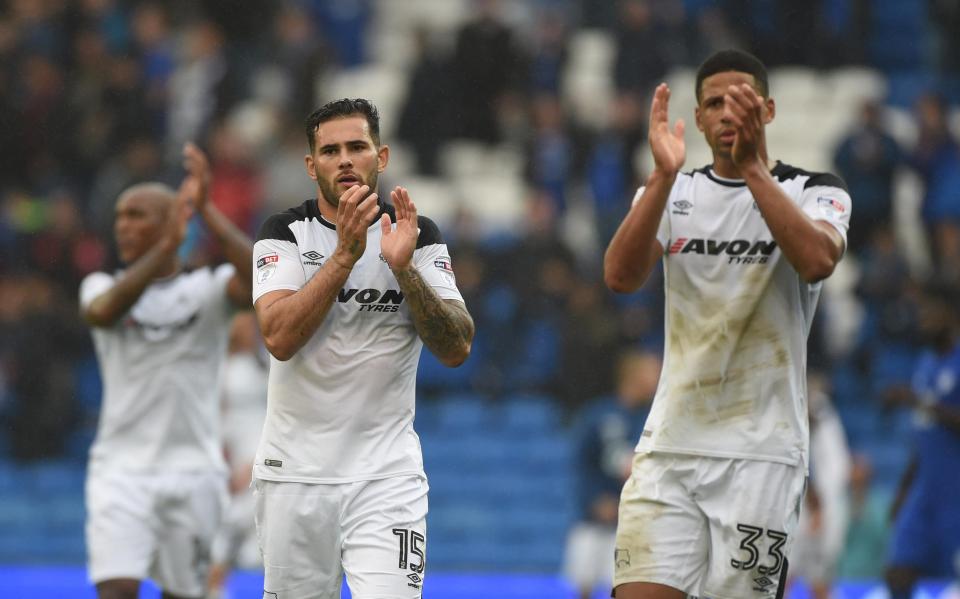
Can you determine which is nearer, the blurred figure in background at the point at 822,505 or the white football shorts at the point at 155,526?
the white football shorts at the point at 155,526

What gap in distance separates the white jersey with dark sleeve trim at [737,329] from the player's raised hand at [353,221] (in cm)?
125

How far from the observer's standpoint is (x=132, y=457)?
324 inches

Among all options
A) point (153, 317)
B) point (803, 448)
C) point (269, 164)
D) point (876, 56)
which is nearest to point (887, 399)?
point (803, 448)

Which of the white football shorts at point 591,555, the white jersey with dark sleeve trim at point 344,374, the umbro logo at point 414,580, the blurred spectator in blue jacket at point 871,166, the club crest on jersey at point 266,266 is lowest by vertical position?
the white football shorts at point 591,555

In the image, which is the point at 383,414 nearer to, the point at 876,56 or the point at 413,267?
the point at 413,267

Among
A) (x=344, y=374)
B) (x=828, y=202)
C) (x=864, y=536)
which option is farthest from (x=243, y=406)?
(x=828, y=202)

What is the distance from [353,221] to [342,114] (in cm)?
60

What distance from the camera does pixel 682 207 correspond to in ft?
21.4

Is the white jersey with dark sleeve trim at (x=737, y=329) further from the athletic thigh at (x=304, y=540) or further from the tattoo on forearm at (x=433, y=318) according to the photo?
the athletic thigh at (x=304, y=540)

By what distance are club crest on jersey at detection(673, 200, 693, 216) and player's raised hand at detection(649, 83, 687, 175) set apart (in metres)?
0.31

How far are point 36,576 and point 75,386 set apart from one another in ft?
10.1

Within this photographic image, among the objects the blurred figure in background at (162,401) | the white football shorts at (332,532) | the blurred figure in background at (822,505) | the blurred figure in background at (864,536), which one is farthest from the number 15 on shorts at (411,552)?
the blurred figure in background at (864,536)

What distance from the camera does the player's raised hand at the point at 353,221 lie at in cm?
574

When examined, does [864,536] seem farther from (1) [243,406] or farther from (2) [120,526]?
(2) [120,526]
